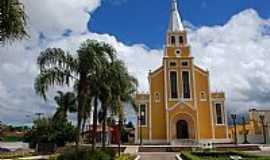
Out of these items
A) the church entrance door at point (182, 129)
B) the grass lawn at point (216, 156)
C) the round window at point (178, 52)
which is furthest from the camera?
the round window at point (178, 52)

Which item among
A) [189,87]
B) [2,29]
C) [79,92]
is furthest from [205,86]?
[2,29]

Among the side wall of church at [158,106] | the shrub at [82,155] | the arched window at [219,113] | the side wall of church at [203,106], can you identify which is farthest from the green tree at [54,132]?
the shrub at [82,155]

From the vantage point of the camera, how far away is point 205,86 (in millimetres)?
54406

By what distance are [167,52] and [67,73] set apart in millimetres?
38674

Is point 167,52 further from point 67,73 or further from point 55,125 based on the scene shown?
point 67,73

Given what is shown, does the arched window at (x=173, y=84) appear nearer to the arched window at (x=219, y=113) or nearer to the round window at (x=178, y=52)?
the round window at (x=178, y=52)

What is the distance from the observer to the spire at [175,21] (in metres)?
57.8

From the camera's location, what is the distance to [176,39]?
57.1m

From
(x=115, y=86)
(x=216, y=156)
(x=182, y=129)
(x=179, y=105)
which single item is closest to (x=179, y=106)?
(x=179, y=105)

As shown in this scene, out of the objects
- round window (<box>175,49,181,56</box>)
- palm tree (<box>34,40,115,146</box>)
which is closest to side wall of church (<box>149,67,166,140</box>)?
round window (<box>175,49,181,56</box>)

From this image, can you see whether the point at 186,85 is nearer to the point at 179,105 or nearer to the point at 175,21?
the point at 179,105

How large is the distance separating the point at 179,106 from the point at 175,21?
15388mm

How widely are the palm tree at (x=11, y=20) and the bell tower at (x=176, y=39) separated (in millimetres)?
46748

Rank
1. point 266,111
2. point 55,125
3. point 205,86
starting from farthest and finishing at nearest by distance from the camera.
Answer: point 266,111, point 205,86, point 55,125
